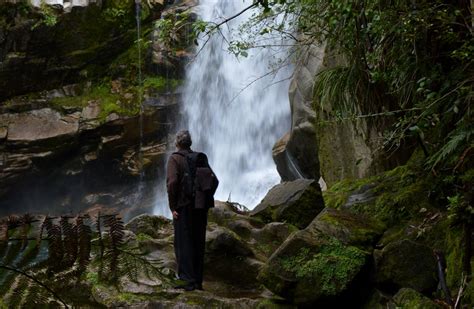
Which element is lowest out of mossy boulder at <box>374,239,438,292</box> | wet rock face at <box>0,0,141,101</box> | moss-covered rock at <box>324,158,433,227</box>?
mossy boulder at <box>374,239,438,292</box>

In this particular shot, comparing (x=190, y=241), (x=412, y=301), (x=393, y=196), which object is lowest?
(x=412, y=301)

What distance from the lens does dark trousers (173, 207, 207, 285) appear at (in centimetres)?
536

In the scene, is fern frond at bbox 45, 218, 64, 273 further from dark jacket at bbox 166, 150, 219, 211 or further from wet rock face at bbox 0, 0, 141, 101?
wet rock face at bbox 0, 0, 141, 101

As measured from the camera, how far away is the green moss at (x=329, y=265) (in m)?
4.47

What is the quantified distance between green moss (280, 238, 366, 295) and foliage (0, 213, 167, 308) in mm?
3113

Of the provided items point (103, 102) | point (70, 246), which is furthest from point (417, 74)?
point (103, 102)

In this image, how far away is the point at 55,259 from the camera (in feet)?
4.89

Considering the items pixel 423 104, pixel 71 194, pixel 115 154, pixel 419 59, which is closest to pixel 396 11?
pixel 419 59

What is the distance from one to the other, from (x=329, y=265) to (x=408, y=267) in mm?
616

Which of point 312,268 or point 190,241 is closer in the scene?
point 312,268

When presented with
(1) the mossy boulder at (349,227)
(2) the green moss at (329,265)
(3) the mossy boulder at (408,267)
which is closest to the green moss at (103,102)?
(1) the mossy boulder at (349,227)

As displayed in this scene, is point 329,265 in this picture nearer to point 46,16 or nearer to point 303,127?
point 303,127

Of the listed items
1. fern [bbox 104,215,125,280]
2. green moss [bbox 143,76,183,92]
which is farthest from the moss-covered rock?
green moss [bbox 143,76,183,92]

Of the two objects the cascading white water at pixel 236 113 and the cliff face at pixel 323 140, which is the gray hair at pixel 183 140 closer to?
the cliff face at pixel 323 140
